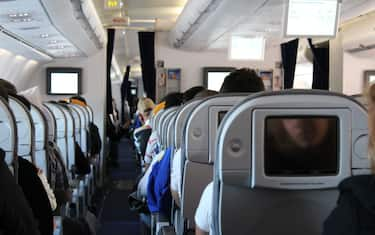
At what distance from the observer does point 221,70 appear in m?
12.0

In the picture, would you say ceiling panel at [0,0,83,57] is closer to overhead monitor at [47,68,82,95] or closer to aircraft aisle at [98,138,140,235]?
overhead monitor at [47,68,82,95]

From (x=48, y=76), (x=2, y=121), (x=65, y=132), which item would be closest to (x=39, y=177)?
(x=2, y=121)

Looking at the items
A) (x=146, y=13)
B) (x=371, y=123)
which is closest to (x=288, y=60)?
(x=146, y=13)

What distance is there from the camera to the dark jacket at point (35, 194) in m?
2.92

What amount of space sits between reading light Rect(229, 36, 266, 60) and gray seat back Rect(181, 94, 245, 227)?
6.52 metres

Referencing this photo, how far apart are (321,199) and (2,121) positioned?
176 cm

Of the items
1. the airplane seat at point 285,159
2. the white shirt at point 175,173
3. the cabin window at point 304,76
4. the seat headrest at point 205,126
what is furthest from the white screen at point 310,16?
the cabin window at point 304,76

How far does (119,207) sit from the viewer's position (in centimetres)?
833

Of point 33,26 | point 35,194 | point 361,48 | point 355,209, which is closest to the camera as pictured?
point 355,209

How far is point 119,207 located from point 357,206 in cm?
739

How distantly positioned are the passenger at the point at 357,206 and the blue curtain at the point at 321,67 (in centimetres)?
904

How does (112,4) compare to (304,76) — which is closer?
(112,4)

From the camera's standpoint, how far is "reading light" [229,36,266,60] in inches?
365

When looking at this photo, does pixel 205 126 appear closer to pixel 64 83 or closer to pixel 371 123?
pixel 371 123
